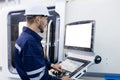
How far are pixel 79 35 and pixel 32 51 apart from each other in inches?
26.9

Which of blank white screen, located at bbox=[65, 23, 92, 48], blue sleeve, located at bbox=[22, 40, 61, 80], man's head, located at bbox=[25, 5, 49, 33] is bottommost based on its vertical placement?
blue sleeve, located at bbox=[22, 40, 61, 80]

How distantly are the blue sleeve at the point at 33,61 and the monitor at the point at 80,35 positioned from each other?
0.54 meters

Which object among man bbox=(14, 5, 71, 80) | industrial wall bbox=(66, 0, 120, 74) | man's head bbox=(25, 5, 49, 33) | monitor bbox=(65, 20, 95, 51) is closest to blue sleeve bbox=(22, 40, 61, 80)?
man bbox=(14, 5, 71, 80)

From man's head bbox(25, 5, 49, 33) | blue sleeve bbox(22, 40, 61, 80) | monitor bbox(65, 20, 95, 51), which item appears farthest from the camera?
monitor bbox(65, 20, 95, 51)

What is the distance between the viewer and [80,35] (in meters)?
2.41

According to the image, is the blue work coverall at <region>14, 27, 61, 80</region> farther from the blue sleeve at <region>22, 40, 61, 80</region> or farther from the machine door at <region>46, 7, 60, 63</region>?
the machine door at <region>46, 7, 60, 63</region>

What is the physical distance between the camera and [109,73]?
255 cm

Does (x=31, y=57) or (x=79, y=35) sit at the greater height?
(x=79, y=35)

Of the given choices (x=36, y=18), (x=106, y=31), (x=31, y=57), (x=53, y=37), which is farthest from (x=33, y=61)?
(x=53, y=37)

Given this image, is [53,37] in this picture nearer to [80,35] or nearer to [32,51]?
[80,35]

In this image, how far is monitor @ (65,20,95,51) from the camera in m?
2.22

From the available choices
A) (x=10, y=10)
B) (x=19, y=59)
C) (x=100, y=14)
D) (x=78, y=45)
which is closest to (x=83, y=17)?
(x=100, y=14)

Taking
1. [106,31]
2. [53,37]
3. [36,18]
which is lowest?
[53,37]

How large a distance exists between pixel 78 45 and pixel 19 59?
0.70 metres
